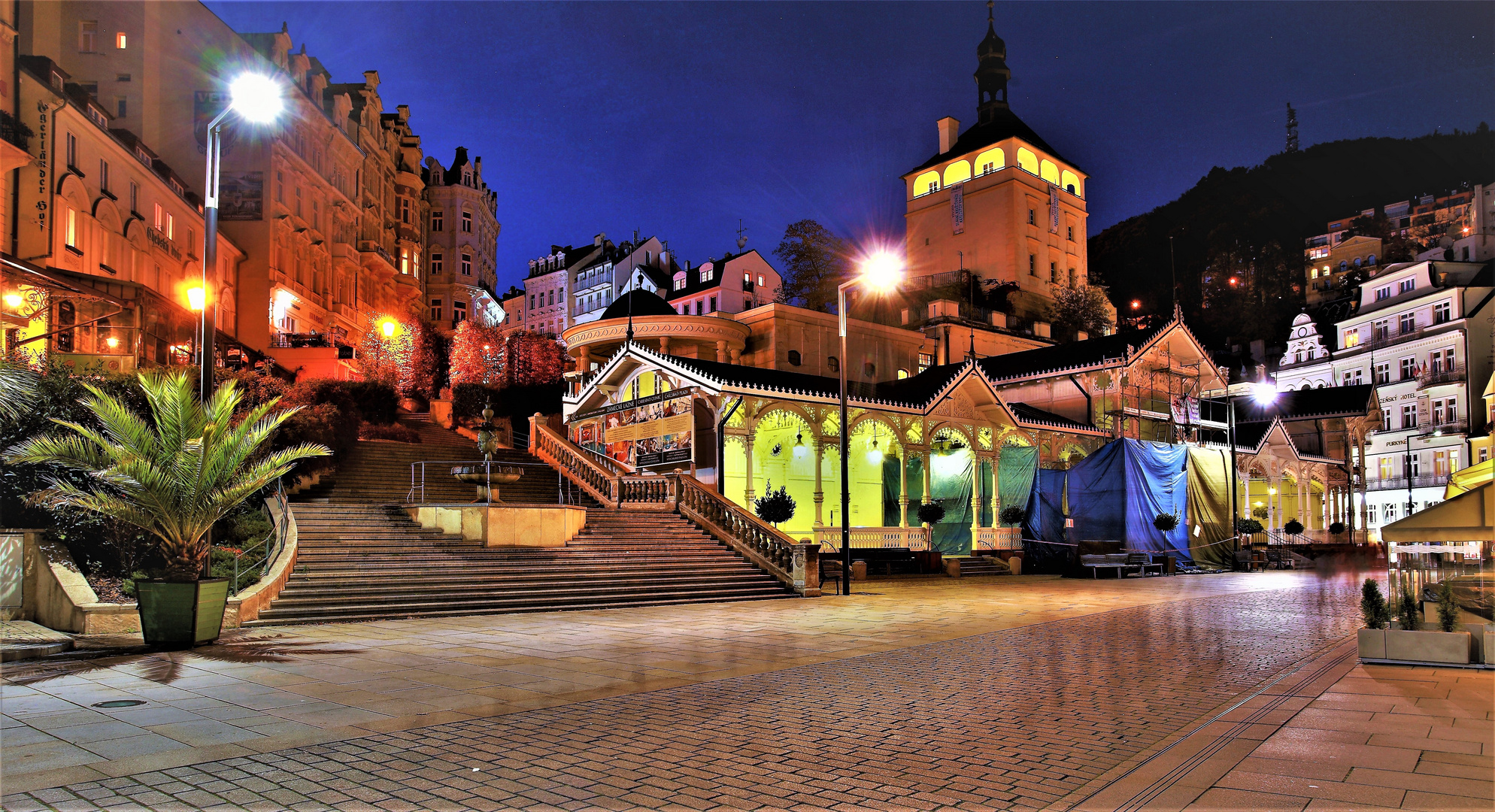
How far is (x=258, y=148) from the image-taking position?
1861 inches

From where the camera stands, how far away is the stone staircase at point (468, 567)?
54.9ft

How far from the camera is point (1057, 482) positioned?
35031mm

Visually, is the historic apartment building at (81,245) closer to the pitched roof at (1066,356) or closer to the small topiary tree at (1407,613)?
the small topiary tree at (1407,613)

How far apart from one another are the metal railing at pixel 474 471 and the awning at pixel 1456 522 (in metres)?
18.1

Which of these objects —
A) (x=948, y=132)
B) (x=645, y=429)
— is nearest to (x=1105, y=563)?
(x=645, y=429)

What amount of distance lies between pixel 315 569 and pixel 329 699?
31.0ft

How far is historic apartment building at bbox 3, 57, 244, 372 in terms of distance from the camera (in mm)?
28719

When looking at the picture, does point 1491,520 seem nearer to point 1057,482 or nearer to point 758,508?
point 758,508

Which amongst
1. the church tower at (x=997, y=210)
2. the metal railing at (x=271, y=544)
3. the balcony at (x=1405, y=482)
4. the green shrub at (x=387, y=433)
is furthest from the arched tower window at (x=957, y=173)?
the metal railing at (x=271, y=544)

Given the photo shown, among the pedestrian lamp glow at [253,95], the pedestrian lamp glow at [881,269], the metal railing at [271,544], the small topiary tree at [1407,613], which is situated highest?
the pedestrian lamp glow at [253,95]

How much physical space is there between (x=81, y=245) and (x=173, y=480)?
89.0ft

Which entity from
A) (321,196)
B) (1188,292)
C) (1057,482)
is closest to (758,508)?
(1057,482)

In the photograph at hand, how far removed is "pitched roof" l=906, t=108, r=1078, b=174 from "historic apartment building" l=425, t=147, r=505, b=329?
37709 millimetres

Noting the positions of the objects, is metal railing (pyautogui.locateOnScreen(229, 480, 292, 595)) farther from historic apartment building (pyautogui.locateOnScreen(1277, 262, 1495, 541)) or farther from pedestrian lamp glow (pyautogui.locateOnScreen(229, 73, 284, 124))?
historic apartment building (pyautogui.locateOnScreen(1277, 262, 1495, 541))
